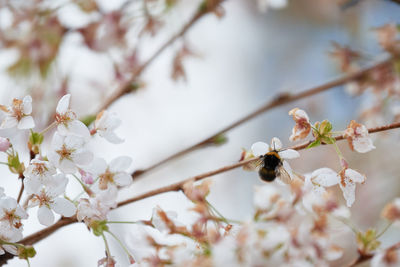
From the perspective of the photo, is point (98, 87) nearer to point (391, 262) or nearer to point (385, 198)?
point (385, 198)

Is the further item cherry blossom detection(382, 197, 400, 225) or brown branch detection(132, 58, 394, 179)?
brown branch detection(132, 58, 394, 179)

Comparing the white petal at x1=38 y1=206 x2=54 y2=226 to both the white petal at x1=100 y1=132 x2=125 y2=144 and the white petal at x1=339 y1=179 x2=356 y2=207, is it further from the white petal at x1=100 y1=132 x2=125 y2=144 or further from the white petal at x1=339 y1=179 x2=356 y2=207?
the white petal at x1=339 y1=179 x2=356 y2=207

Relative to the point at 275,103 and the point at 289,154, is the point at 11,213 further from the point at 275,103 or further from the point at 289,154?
the point at 275,103

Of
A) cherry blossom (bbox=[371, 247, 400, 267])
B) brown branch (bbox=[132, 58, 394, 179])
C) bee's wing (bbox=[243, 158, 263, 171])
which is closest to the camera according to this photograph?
cherry blossom (bbox=[371, 247, 400, 267])

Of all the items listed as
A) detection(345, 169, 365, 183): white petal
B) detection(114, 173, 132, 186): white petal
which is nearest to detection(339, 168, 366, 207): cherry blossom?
detection(345, 169, 365, 183): white petal

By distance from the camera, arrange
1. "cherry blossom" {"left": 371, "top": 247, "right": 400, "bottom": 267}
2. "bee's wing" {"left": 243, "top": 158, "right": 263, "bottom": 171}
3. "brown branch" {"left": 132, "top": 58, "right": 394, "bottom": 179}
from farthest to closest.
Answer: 1. "brown branch" {"left": 132, "top": 58, "right": 394, "bottom": 179}
2. "bee's wing" {"left": 243, "top": 158, "right": 263, "bottom": 171}
3. "cherry blossom" {"left": 371, "top": 247, "right": 400, "bottom": 267}

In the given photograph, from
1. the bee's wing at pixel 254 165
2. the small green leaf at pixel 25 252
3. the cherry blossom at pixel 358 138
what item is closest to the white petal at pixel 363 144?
the cherry blossom at pixel 358 138
